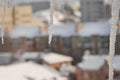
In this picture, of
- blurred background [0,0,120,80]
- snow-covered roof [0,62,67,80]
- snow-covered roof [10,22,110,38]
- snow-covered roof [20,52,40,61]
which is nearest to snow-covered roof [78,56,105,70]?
blurred background [0,0,120,80]

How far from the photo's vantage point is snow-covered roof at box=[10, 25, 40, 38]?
7856 cm

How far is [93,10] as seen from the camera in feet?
356

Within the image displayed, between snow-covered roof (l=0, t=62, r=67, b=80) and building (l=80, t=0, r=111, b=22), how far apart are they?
51511 mm

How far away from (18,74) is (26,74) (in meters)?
1.15

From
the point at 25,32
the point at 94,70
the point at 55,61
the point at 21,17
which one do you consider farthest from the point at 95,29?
the point at 21,17

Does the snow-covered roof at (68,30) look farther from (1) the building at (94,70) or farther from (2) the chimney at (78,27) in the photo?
(1) the building at (94,70)

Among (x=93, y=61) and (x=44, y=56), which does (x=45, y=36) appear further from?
(x=93, y=61)

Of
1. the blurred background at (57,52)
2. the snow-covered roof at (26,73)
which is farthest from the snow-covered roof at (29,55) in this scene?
the snow-covered roof at (26,73)

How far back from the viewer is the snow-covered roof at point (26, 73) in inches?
1930

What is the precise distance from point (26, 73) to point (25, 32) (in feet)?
97.8

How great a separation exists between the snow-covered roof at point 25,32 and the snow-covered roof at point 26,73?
23.5 metres

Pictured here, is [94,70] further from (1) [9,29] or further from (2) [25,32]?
(1) [9,29]

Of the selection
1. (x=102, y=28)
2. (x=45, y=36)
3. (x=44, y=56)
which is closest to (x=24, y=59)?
(x=44, y=56)

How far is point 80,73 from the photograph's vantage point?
180 feet
